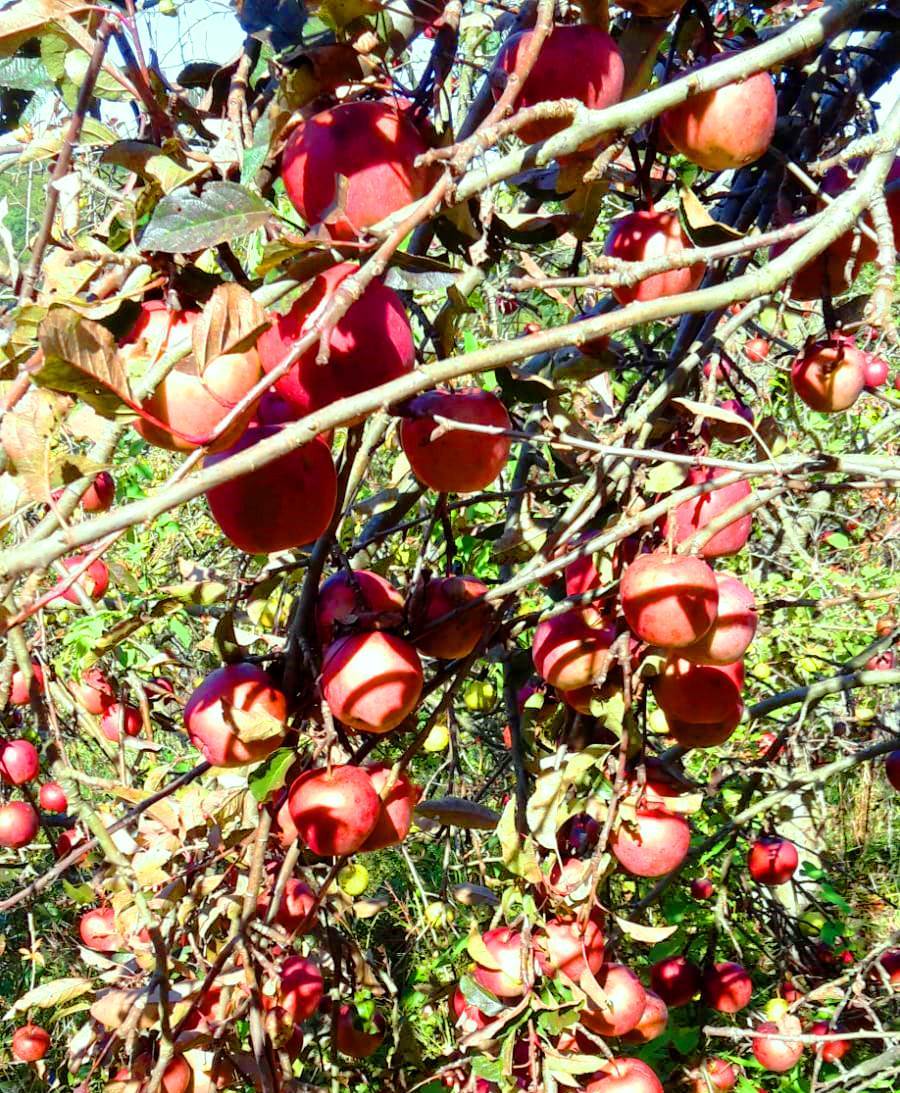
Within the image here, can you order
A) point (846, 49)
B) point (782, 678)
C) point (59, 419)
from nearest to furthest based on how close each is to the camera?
point (59, 419), point (846, 49), point (782, 678)

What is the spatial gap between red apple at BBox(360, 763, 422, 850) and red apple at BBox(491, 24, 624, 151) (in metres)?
0.56

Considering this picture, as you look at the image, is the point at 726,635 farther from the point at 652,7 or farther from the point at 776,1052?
the point at 776,1052

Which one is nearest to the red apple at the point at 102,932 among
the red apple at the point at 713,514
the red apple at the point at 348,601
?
the red apple at the point at 348,601

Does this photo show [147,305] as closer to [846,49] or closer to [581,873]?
[581,873]

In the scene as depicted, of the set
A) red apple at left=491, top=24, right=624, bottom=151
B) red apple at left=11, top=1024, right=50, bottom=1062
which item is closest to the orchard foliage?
red apple at left=491, top=24, right=624, bottom=151

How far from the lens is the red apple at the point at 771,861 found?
6.17 ft

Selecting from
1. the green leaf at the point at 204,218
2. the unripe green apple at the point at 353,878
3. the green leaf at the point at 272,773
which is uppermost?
the green leaf at the point at 204,218

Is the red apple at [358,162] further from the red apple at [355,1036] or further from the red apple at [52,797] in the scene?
the red apple at [52,797]

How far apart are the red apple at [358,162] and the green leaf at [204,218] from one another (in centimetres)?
5

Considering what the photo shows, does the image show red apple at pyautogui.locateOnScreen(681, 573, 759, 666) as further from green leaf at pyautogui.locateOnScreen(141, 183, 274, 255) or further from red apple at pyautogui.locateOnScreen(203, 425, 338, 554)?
green leaf at pyautogui.locateOnScreen(141, 183, 274, 255)

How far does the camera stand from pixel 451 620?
0.89m

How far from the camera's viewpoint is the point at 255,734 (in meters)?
0.82

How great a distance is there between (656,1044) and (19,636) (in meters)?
1.54

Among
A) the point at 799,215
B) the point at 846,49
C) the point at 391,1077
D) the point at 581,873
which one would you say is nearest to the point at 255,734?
the point at 581,873
